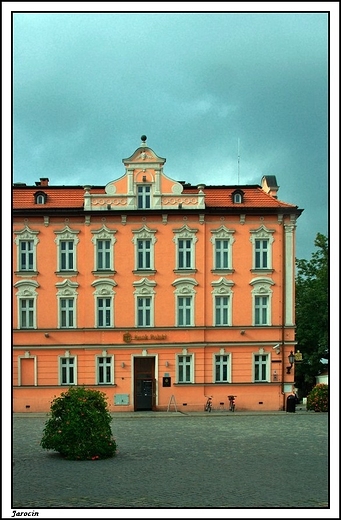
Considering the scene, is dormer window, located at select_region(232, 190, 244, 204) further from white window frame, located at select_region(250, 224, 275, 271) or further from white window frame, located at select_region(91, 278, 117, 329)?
white window frame, located at select_region(91, 278, 117, 329)

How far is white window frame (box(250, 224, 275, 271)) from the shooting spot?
2264 centimetres

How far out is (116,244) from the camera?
23.2 m

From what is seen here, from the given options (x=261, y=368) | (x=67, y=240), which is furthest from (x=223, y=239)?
(x=67, y=240)

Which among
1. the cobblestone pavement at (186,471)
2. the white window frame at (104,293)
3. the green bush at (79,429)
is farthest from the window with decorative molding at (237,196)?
the green bush at (79,429)

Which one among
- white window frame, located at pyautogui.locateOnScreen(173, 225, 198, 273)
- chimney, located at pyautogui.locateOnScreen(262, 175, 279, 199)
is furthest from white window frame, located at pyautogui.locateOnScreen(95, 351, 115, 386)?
chimney, located at pyautogui.locateOnScreen(262, 175, 279, 199)

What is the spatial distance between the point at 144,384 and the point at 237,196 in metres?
6.61

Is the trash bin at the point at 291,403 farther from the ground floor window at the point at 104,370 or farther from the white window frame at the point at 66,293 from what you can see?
the white window frame at the point at 66,293

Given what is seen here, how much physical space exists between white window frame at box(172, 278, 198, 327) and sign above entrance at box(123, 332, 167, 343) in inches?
24.5

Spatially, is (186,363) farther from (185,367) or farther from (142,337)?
(142,337)

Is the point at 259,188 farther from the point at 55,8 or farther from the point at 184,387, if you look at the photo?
the point at 55,8

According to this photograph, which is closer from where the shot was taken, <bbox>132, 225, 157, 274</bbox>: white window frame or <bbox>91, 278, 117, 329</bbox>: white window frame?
<bbox>91, 278, 117, 329</bbox>: white window frame

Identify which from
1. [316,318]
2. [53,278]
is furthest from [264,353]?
[53,278]

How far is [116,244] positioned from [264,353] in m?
5.70
